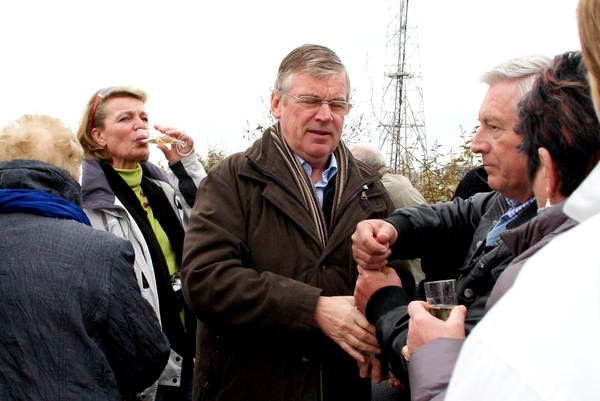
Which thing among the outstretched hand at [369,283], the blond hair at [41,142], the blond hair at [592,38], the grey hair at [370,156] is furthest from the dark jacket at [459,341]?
the grey hair at [370,156]

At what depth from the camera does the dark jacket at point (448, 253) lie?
5.96 feet

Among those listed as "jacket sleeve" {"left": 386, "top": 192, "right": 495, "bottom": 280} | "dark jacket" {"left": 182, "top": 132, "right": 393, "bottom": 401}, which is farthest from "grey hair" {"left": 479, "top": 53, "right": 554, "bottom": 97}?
"dark jacket" {"left": 182, "top": 132, "right": 393, "bottom": 401}

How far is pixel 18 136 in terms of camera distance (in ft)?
7.93

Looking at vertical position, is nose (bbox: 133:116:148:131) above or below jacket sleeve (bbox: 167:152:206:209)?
above

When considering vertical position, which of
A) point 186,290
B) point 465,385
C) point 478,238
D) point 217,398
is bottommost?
point 217,398

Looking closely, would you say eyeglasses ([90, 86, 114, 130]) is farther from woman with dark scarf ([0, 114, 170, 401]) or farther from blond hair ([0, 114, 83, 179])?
woman with dark scarf ([0, 114, 170, 401])

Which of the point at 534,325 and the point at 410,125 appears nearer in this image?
the point at 534,325

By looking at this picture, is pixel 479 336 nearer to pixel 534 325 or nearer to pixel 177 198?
pixel 534 325

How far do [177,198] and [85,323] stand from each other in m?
1.73

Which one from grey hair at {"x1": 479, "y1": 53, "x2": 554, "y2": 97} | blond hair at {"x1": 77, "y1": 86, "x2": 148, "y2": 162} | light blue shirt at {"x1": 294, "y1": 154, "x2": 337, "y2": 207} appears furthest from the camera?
blond hair at {"x1": 77, "y1": 86, "x2": 148, "y2": 162}

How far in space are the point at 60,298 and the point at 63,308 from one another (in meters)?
0.04

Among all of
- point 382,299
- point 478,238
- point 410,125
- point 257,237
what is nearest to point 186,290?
point 257,237

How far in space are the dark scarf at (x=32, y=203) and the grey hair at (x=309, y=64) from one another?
1131 mm

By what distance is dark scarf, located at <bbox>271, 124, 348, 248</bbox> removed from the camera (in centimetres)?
259
